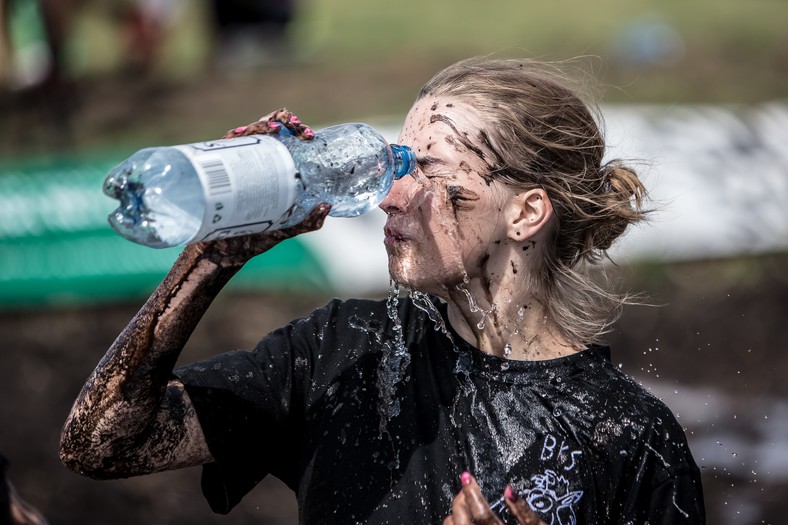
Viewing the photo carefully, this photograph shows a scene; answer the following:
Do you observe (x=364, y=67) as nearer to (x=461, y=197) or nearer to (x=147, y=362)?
(x=461, y=197)

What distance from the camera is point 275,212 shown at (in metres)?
2.21

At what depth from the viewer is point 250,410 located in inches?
96.9

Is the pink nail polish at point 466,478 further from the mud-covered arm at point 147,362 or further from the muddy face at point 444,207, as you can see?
the mud-covered arm at point 147,362

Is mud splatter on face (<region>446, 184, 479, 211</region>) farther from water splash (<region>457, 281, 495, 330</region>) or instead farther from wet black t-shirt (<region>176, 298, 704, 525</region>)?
wet black t-shirt (<region>176, 298, 704, 525</region>)

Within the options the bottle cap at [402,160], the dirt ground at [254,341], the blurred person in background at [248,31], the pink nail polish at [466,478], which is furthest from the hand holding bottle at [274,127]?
the blurred person in background at [248,31]

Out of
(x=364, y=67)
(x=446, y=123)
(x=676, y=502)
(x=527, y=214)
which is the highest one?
(x=446, y=123)

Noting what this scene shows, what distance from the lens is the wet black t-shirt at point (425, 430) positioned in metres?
2.38

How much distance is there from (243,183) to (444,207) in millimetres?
A: 641

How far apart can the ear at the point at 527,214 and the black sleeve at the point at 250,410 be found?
0.58m

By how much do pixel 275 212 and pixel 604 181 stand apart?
100cm

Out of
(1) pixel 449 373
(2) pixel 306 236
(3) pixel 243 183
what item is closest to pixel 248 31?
(2) pixel 306 236

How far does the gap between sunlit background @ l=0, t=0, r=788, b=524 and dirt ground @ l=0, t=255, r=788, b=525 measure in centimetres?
1

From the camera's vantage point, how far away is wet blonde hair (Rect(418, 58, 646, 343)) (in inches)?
104

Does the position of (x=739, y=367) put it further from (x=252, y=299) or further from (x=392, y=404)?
(x=392, y=404)
